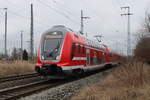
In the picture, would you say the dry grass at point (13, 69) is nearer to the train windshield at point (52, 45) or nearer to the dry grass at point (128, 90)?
the train windshield at point (52, 45)

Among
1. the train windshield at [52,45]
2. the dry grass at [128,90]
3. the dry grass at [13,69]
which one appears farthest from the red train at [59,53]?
the dry grass at [13,69]

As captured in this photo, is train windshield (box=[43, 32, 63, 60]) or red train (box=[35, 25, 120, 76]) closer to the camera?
red train (box=[35, 25, 120, 76])

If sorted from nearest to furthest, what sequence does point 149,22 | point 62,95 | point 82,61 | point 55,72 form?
point 62,95 → point 55,72 → point 82,61 → point 149,22

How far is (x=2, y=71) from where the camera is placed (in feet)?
66.9

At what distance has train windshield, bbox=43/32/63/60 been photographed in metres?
13.5

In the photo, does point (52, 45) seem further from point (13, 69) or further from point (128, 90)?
point (13, 69)

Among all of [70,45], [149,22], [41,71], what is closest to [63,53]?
[70,45]

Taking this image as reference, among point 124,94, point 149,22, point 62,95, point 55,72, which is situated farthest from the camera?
point 149,22

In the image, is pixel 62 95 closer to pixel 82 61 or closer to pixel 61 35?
pixel 61 35

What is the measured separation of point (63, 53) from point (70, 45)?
29.7 inches

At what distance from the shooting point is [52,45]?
13.9m

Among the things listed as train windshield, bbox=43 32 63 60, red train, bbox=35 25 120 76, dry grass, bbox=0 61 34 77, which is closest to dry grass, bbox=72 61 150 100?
red train, bbox=35 25 120 76

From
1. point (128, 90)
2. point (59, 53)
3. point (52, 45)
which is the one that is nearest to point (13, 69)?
point (52, 45)

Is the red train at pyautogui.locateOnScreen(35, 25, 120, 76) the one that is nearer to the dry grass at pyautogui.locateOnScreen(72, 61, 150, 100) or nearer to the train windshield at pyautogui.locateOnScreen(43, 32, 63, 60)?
the train windshield at pyautogui.locateOnScreen(43, 32, 63, 60)
